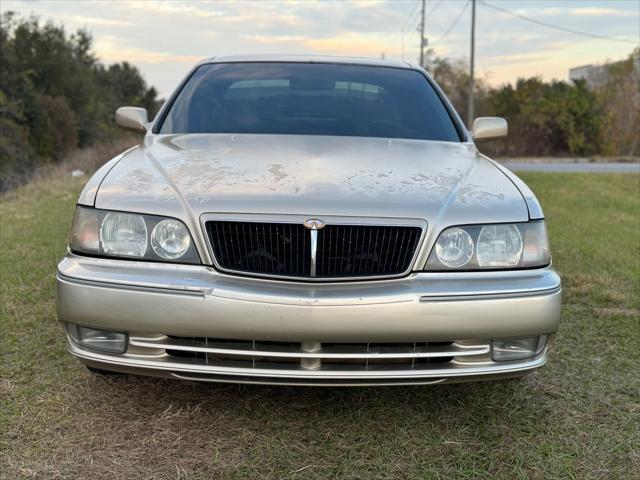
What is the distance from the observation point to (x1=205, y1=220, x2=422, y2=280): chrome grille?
2039 mm

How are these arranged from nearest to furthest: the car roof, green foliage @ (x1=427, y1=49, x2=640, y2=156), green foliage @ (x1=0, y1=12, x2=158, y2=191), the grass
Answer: the grass → the car roof → green foliage @ (x1=427, y1=49, x2=640, y2=156) → green foliage @ (x1=0, y1=12, x2=158, y2=191)

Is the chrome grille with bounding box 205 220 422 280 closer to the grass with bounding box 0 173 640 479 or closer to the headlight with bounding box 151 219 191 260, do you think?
the headlight with bounding box 151 219 191 260

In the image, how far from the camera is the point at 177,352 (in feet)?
6.82

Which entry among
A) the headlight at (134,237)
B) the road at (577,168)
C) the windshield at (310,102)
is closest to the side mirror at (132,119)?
the windshield at (310,102)

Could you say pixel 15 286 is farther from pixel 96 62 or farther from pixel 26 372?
pixel 96 62

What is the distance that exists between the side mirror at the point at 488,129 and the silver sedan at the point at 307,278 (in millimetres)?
1201

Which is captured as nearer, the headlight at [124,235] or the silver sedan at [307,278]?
the silver sedan at [307,278]

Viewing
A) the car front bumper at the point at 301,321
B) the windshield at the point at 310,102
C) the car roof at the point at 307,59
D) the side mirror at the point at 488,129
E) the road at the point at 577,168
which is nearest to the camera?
the car front bumper at the point at 301,321

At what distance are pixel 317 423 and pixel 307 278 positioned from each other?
691mm

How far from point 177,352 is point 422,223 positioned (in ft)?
3.19

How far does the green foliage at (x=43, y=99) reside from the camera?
34.4 meters

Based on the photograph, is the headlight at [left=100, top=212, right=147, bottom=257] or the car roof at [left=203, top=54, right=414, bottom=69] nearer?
the headlight at [left=100, top=212, right=147, bottom=257]

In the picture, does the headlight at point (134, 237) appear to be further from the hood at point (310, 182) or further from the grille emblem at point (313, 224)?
the grille emblem at point (313, 224)

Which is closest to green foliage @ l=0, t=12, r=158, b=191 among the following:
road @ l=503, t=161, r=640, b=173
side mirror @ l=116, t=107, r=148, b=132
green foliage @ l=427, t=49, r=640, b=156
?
road @ l=503, t=161, r=640, b=173
